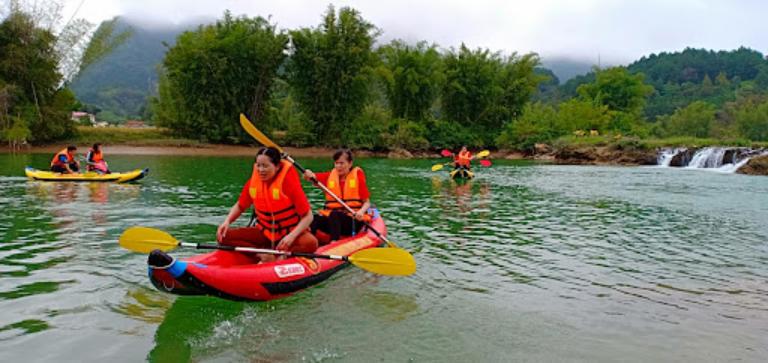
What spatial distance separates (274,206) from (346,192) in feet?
6.96

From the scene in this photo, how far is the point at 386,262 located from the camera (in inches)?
211

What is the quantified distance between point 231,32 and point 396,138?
1300 centimetres

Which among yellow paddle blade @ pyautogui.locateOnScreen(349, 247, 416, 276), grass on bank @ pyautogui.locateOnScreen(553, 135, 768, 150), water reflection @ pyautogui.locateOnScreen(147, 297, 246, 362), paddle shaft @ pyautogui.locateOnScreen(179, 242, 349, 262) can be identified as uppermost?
grass on bank @ pyautogui.locateOnScreen(553, 135, 768, 150)

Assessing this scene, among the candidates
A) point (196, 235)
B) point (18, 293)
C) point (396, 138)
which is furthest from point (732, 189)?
point (396, 138)

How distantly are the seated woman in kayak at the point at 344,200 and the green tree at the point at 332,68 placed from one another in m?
30.2

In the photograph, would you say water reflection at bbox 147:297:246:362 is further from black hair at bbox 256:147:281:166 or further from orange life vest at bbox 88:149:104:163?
orange life vest at bbox 88:149:104:163

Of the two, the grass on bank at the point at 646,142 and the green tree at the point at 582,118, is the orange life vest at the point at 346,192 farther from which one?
the green tree at the point at 582,118

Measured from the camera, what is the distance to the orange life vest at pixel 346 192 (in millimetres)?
7129

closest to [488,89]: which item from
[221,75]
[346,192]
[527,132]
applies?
[527,132]

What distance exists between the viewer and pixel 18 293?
5230mm

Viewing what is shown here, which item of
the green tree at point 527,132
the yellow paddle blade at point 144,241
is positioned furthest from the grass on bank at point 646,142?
the yellow paddle blade at point 144,241

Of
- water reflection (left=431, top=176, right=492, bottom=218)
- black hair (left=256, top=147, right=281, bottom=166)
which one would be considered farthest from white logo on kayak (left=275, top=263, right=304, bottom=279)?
water reflection (left=431, top=176, right=492, bottom=218)

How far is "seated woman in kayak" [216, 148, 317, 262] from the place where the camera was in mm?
4992

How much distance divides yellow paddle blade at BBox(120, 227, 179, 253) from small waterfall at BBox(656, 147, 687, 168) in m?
30.2
